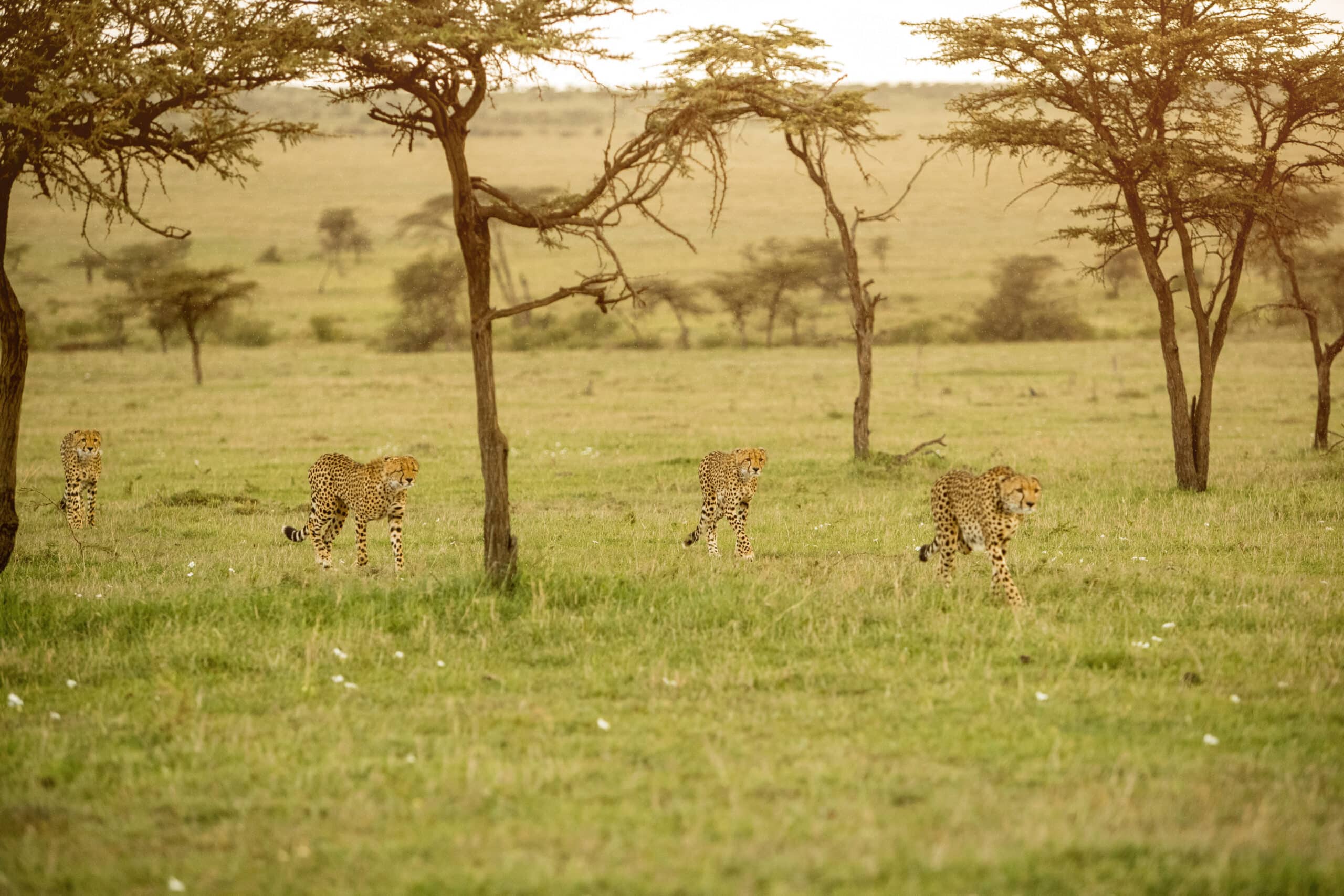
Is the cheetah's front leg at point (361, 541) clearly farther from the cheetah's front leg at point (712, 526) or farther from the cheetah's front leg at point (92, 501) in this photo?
the cheetah's front leg at point (92, 501)

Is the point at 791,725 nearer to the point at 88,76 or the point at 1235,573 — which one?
the point at 1235,573

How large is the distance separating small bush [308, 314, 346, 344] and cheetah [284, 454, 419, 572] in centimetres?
4013

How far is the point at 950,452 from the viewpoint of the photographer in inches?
768

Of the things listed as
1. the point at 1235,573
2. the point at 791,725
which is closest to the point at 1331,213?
the point at 1235,573

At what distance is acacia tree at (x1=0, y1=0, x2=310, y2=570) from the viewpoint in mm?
8750

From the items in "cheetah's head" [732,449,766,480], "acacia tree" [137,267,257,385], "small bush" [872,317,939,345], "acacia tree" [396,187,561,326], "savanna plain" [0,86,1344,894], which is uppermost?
"acacia tree" [396,187,561,326]

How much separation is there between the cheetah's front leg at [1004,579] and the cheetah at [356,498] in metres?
4.99

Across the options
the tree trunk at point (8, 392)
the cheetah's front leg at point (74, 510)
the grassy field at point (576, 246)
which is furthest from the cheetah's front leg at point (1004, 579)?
the grassy field at point (576, 246)

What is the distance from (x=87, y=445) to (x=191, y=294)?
2257cm

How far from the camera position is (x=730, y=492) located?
463 inches

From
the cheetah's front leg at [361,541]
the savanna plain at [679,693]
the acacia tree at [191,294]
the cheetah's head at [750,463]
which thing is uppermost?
the acacia tree at [191,294]

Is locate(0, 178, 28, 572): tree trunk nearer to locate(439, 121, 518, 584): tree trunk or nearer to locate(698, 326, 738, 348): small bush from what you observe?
locate(439, 121, 518, 584): tree trunk

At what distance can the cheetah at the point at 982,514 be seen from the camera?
28.8 feet

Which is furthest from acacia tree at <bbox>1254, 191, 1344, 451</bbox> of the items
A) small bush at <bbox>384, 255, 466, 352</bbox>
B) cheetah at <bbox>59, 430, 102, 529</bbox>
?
small bush at <bbox>384, 255, 466, 352</bbox>
